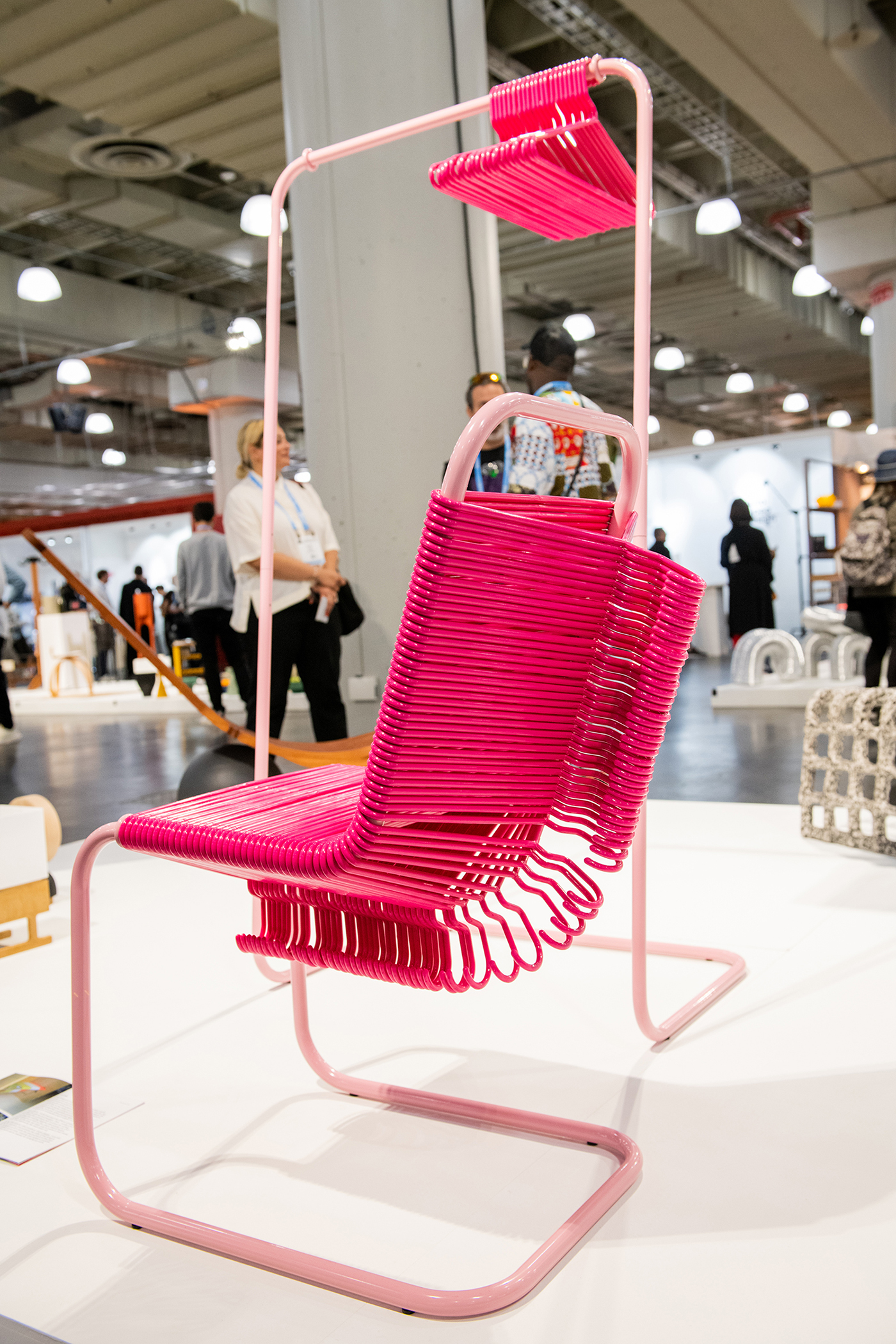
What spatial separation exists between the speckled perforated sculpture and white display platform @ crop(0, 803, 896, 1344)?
39 centimetres

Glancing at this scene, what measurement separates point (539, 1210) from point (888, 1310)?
387mm

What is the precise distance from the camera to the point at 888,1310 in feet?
3.46

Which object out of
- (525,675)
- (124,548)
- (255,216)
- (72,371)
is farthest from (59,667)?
(525,675)

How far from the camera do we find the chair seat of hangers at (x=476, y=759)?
3.44ft

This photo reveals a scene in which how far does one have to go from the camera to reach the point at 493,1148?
1445mm

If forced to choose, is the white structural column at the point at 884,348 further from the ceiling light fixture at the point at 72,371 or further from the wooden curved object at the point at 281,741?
the wooden curved object at the point at 281,741

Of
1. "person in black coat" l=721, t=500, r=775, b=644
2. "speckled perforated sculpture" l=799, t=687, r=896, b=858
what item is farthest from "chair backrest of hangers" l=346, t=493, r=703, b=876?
"person in black coat" l=721, t=500, r=775, b=644

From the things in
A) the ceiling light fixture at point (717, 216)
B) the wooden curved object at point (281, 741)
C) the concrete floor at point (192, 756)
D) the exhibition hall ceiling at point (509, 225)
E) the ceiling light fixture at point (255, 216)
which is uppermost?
the exhibition hall ceiling at point (509, 225)

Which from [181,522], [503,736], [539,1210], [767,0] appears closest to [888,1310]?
[539,1210]

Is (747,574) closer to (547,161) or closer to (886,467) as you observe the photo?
(886,467)

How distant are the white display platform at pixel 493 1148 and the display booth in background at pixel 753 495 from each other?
11.1 meters

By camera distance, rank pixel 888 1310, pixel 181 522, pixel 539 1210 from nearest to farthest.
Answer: pixel 888 1310, pixel 539 1210, pixel 181 522

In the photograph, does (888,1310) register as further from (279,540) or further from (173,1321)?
(279,540)

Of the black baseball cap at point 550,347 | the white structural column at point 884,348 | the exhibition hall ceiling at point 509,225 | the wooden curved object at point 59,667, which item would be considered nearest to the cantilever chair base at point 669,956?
the black baseball cap at point 550,347
